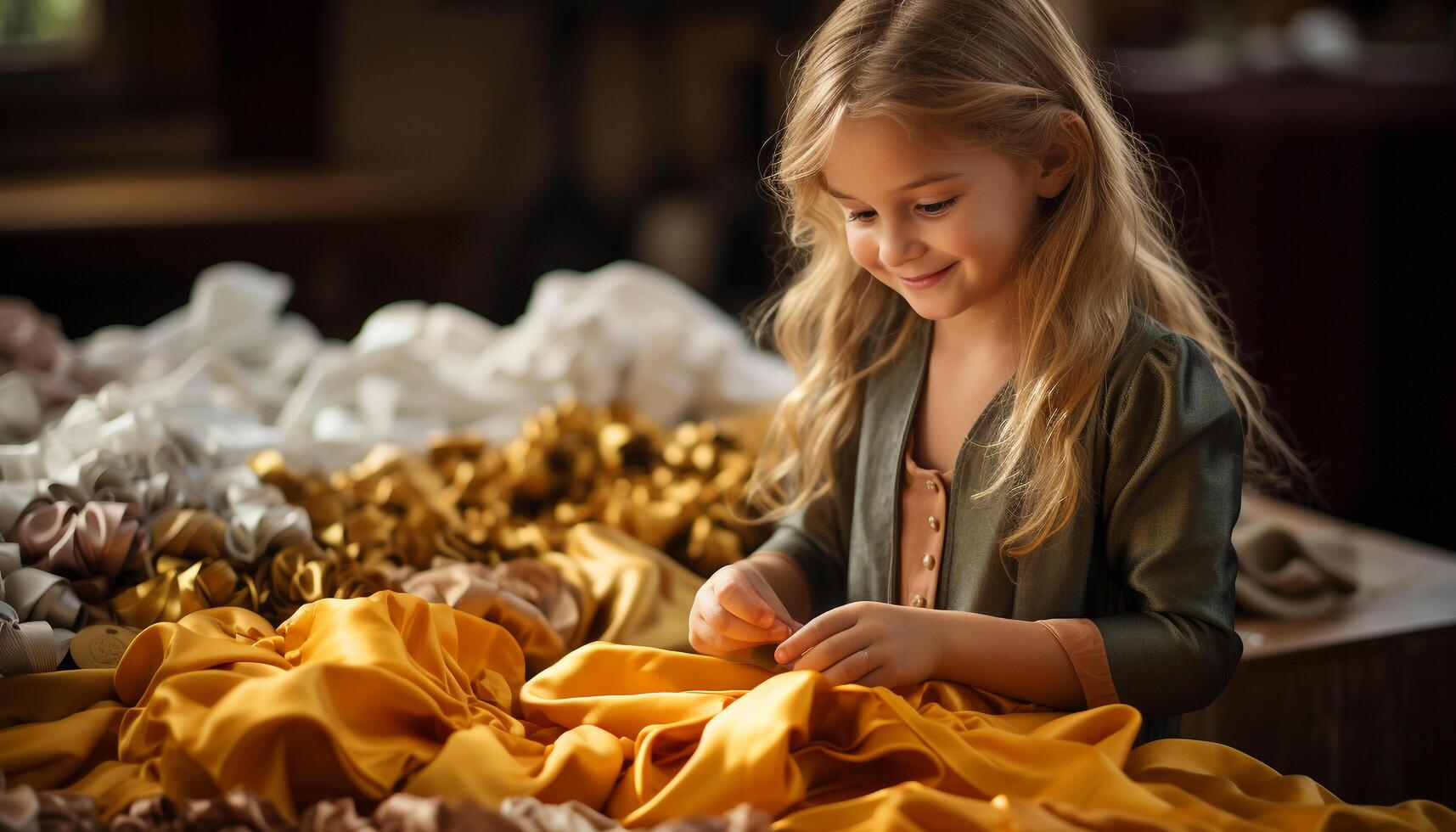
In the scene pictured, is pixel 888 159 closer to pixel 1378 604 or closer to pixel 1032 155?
pixel 1032 155

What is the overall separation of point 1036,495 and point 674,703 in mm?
278

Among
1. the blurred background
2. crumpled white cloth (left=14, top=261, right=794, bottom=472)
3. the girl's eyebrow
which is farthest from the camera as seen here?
the blurred background

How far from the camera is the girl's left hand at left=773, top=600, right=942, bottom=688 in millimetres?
834

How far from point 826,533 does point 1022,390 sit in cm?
25

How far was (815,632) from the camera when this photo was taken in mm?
840

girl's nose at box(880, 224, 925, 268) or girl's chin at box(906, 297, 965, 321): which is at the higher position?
girl's nose at box(880, 224, 925, 268)

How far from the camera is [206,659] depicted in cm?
Result: 84

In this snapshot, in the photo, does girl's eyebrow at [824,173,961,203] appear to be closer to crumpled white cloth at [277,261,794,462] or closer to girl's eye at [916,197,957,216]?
girl's eye at [916,197,957,216]

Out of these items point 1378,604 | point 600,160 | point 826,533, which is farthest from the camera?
point 600,160

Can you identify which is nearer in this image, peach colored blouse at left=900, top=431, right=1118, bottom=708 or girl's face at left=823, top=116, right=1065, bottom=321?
girl's face at left=823, top=116, right=1065, bottom=321

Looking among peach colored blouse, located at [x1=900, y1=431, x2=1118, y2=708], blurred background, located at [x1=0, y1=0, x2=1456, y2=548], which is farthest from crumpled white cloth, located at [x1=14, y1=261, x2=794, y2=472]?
blurred background, located at [x1=0, y1=0, x2=1456, y2=548]

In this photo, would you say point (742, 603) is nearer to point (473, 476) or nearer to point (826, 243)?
point (826, 243)

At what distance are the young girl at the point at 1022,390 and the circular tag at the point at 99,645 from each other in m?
0.42

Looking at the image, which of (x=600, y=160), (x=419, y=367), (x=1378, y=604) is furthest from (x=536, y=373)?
(x=600, y=160)
